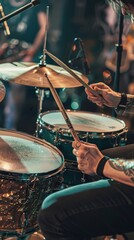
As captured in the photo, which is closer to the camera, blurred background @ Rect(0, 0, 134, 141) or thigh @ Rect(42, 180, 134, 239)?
thigh @ Rect(42, 180, 134, 239)

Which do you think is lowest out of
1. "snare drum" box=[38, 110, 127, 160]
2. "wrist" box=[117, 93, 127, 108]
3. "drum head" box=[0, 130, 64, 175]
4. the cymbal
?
"snare drum" box=[38, 110, 127, 160]

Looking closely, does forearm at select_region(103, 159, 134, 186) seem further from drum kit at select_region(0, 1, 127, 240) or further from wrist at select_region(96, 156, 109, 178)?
drum kit at select_region(0, 1, 127, 240)

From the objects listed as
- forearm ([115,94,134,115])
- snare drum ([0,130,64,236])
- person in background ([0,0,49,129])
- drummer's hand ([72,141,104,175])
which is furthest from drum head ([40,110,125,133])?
person in background ([0,0,49,129])

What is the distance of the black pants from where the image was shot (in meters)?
1.26

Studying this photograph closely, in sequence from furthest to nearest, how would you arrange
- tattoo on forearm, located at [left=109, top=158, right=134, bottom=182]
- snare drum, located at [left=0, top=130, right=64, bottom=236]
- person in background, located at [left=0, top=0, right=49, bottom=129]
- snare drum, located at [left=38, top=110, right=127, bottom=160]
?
person in background, located at [left=0, top=0, right=49, bottom=129]
snare drum, located at [left=38, top=110, right=127, bottom=160]
snare drum, located at [left=0, top=130, right=64, bottom=236]
tattoo on forearm, located at [left=109, top=158, right=134, bottom=182]

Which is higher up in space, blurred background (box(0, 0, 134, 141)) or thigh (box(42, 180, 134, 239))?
blurred background (box(0, 0, 134, 141))

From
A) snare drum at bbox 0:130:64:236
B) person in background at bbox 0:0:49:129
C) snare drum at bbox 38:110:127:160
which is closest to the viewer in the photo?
snare drum at bbox 0:130:64:236

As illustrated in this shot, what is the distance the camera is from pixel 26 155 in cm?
159

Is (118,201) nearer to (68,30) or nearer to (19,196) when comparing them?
(19,196)

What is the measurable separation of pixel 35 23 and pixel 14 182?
1.83 meters

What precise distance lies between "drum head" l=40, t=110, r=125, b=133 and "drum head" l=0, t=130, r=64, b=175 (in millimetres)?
219

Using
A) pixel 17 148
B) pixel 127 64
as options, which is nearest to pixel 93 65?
pixel 127 64

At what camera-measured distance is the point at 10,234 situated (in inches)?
59.2

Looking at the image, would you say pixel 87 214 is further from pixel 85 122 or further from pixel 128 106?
pixel 85 122
